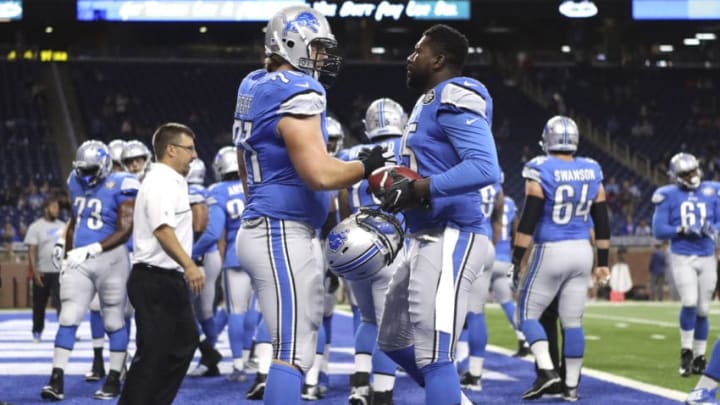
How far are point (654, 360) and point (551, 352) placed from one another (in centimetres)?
272

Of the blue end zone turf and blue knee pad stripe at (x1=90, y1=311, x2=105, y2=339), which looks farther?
blue knee pad stripe at (x1=90, y1=311, x2=105, y2=339)

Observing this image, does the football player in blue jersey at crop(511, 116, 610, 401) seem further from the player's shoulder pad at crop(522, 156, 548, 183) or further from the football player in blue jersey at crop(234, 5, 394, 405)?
the football player in blue jersey at crop(234, 5, 394, 405)

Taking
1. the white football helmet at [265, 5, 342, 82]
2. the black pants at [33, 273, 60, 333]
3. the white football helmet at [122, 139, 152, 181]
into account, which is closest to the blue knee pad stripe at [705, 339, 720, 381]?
the white football helmet at [265, 5, 342, 82]

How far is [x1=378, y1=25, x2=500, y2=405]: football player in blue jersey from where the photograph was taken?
475cm

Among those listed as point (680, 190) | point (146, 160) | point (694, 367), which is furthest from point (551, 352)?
point (146, 160)

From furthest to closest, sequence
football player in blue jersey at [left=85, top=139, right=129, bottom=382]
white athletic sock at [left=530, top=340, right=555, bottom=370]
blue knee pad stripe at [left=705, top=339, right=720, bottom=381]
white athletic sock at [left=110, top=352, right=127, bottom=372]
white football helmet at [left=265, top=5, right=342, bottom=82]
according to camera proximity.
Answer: football player in blue jersey at [left=85, top=139, right=129, bottom=382] → white athletic sock at [left=110, top=352, right=127, bottom=372] → white athletic sock at [left=530, top=340, right=555, bottom=370] → blue knee pad stripe at [left=705, top=339, right=720, bottom=381] → white football helmet at [left=265, top=5, right=342, bottom=82]

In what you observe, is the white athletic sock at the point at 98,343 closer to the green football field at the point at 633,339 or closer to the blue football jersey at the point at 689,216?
the green football field at the point at 633,339

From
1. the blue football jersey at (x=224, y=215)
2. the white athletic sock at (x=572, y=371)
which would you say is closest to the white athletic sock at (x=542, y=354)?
the white athletic sock at (x=572, y=371)

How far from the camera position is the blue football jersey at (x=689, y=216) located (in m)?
10.1

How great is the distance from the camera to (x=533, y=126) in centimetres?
3225

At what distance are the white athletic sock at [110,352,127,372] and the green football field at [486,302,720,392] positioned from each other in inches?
160

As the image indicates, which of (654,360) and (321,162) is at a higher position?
(321,162)

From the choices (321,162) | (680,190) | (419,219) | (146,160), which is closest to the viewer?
(321,162)

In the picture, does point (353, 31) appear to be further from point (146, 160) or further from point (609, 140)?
point (146, 160)
